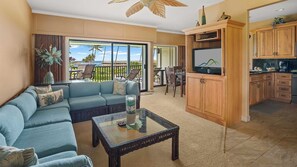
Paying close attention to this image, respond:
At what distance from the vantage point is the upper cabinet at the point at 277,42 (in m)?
4.61

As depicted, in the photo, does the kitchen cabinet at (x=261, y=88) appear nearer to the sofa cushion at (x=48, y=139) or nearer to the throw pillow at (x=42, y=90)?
the sofa cushion at (x=48, y=139)

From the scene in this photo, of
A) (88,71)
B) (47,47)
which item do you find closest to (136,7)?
(47,47)

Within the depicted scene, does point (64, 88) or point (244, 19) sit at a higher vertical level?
point (244, 19)

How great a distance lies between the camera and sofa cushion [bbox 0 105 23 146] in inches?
60.3

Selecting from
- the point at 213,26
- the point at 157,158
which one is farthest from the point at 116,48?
the point at 157,158

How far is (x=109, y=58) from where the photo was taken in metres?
5.95

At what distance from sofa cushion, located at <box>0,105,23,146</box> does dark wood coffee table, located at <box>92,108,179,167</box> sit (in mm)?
808

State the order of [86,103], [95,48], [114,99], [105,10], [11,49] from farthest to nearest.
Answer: [95,48], [105,10], [114,99], [86,103], [11,49]

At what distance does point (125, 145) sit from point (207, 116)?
2.33 metres

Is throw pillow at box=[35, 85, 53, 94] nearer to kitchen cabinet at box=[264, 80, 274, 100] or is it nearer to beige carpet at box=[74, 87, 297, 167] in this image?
beige carpet at box=[74, 87, 297, 167]

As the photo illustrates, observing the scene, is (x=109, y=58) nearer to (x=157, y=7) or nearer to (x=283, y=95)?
(x=157, y=7)

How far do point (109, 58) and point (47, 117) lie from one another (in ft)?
12.7

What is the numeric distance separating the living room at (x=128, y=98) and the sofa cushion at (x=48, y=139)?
10mm

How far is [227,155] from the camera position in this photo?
213 cm
